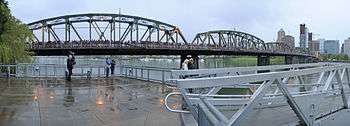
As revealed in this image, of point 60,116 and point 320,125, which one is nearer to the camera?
point 320,125

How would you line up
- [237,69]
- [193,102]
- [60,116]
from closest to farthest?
[193,102], [237,69], [60,116]

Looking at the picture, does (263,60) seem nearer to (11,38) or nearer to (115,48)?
(115,48)

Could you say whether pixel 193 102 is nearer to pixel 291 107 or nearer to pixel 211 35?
pixel 291 107

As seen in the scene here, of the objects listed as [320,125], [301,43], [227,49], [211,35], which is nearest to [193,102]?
[320,125]

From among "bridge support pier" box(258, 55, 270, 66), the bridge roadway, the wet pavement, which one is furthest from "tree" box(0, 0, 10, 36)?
"bridge support pier" box(258, 55, 270, 66)

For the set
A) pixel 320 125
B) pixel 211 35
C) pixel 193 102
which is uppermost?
pixel 211 35

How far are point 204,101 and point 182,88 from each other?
17.5 inches

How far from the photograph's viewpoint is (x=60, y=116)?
478 inches

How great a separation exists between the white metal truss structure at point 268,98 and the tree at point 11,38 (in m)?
20.9

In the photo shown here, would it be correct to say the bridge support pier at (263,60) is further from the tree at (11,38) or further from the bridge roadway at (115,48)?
the tree at (11,38)

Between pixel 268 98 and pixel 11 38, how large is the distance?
28872 mm

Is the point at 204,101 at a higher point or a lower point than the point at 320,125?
higher

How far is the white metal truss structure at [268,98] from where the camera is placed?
653 centimetres

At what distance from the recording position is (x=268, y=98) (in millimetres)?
8312
